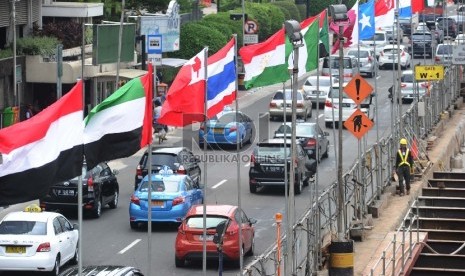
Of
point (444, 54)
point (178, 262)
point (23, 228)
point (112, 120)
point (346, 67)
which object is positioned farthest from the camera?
point (346, 67)

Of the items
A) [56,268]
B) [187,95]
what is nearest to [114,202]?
[56,268]

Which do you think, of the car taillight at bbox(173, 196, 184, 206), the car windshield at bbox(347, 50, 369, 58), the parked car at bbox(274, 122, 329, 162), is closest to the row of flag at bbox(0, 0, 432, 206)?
the car taillight at bbox(173, 196, 184, 206)

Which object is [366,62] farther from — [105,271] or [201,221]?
[105,271]

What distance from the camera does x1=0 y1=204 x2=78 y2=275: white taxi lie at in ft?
95.4

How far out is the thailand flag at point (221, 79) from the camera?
25484mm

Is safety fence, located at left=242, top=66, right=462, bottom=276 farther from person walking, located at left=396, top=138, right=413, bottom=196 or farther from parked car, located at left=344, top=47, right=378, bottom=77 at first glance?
parked car, located at left=344, top=47, right=378, bottom=77

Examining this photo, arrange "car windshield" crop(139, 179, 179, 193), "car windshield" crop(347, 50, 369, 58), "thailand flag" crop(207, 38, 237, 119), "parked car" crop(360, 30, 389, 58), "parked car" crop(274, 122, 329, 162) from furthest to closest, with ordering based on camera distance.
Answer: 1. "parked car" crop(360, 30, 389, 58)
2. "car windshield" crop(347, 50, 369, 58)
3. "parked car" crop(274, 122, 329, 162)
4. "car windshield" crop(139, 179, 179, 193)
5. "thailand flag" crop(207, 38, 237, 119)

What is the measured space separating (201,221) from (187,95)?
6.24 meters

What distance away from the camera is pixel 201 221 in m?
30.3

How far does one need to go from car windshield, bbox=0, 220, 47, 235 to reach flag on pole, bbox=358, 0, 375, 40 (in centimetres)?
1501

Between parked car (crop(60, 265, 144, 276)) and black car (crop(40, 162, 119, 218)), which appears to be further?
black car (crop(40, 162, 119, 218))

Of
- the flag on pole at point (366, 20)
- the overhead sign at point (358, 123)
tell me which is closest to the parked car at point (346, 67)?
the flag on pole at point (366, 20)

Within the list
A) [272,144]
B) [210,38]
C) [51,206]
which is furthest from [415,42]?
[51,206]

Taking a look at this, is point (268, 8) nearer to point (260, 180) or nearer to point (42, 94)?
point (42, 94)
